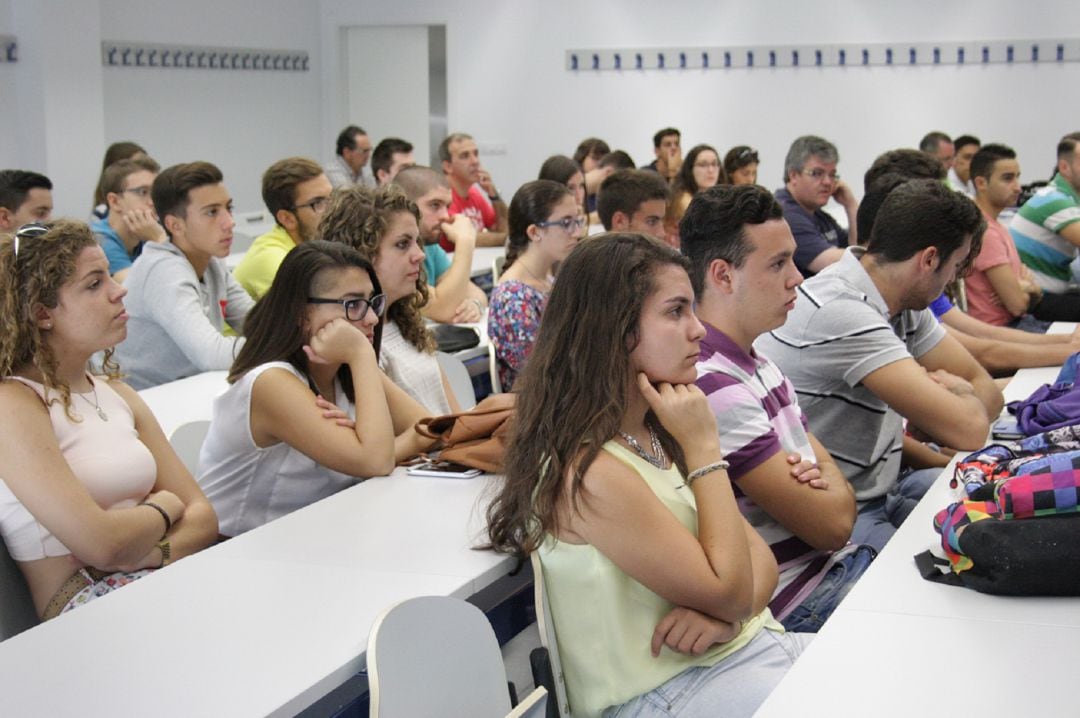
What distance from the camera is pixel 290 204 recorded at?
469 cm

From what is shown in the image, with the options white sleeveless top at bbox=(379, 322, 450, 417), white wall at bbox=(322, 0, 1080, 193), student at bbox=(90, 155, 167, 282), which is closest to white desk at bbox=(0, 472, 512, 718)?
white sleeveless top at bbox=(379, 322, 450, 417)

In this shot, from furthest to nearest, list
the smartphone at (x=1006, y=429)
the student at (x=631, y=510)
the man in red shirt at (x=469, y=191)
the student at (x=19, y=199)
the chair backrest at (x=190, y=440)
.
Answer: the man in red shirt at (x=469, y=191), the student at (x=19, y=199), the smartphone at (x=1006, y=429), the chair backrest at (x=190, y=440), the student at (x=631, y=510)

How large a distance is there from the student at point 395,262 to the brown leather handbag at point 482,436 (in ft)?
2.26

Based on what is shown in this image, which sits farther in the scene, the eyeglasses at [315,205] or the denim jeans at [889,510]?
the eyeglasses at [315,205]

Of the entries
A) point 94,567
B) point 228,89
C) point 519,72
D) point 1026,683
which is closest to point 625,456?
point 1026,683

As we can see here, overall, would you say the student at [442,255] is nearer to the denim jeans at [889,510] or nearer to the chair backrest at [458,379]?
the chair backrest at [458,379]

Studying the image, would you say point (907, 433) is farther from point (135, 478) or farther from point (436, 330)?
point (135, 478)

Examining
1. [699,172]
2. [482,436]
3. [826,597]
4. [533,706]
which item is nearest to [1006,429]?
[826,597]

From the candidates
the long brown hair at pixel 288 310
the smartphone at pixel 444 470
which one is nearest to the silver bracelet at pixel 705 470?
the smartphone at pixel 444 470

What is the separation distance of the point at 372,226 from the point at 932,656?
2202mm

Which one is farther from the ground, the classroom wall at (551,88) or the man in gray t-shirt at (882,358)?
the classroom wall at (551,88)

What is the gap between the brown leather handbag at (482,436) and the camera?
2762 millimetres

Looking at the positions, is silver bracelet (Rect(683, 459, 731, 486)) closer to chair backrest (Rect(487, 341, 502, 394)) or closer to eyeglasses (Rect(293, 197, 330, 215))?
chair backrest (Rect(487, 341, 502, 394))

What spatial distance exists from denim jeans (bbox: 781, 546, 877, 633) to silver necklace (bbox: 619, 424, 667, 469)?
0.59m
